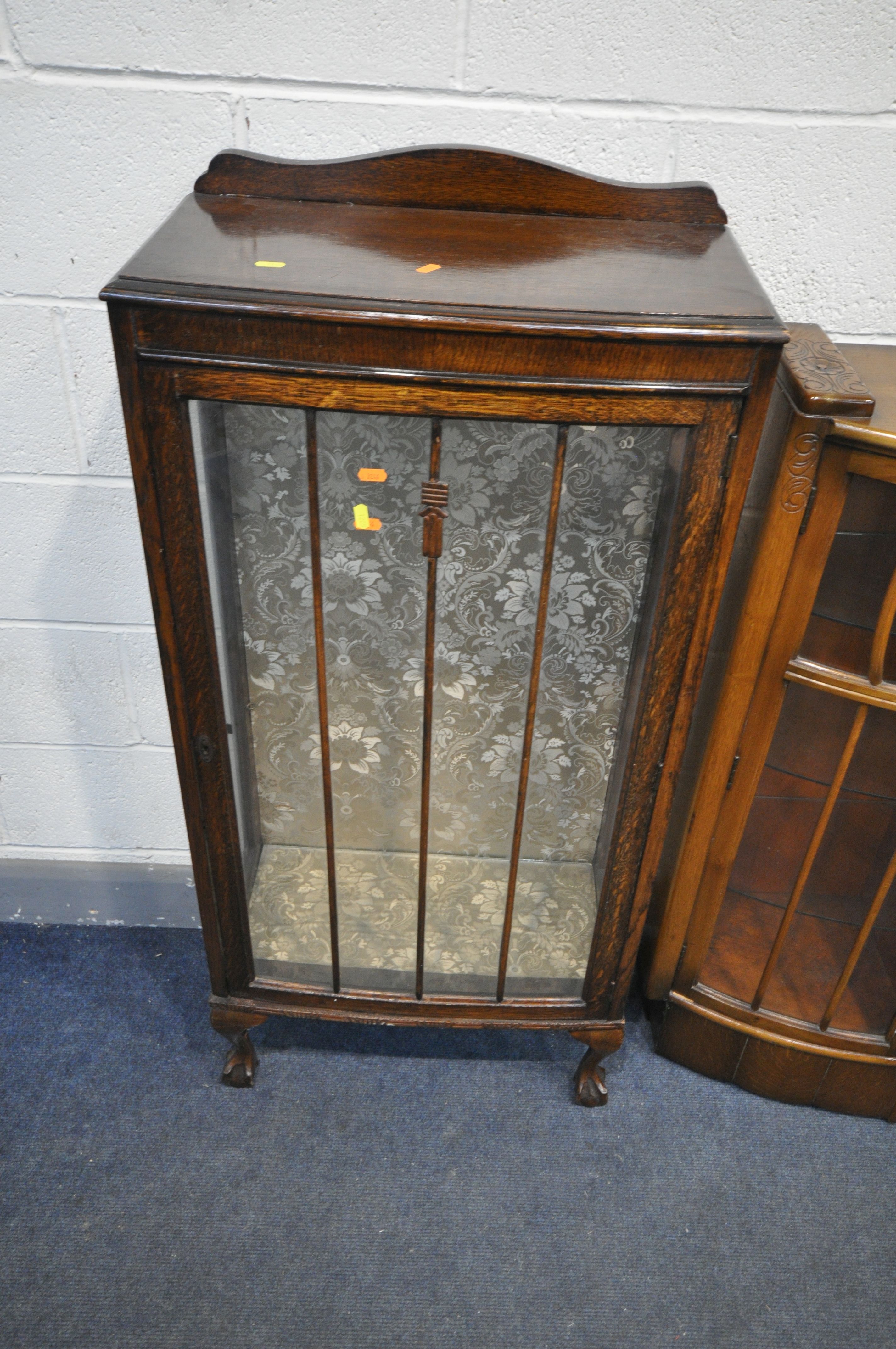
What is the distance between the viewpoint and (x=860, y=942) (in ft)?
3.68

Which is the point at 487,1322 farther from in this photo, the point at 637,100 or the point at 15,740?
the point at 637,100

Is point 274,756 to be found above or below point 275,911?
above

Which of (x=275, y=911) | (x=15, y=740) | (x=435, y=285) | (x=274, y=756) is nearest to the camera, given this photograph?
(x=435, y=285)

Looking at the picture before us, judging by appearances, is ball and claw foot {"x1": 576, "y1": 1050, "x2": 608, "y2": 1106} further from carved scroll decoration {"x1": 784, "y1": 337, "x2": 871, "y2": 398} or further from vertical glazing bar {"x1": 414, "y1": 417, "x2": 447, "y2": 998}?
carved scroll decoration {"x1": 784, "y1": 337, "x2": 871, "y2": 398}

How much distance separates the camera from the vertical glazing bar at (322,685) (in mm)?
815

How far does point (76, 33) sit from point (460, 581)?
653mm

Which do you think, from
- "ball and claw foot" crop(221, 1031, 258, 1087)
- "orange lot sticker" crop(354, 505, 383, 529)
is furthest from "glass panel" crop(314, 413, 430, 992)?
"ball and claw foot" crop(221, 1031, 258, 1087)

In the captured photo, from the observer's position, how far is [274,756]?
102cm

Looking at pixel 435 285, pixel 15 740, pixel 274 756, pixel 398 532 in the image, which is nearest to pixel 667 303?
pixel 435 285

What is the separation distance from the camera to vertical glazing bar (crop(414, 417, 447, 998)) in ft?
2.67

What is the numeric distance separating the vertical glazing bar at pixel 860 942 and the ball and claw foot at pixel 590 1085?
0.29m

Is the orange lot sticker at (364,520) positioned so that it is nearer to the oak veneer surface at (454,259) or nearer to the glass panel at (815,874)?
the oak veneer surface at (454,259)

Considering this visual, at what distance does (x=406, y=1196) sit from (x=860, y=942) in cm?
62

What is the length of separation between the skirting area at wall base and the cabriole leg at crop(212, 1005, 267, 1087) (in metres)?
0.25
